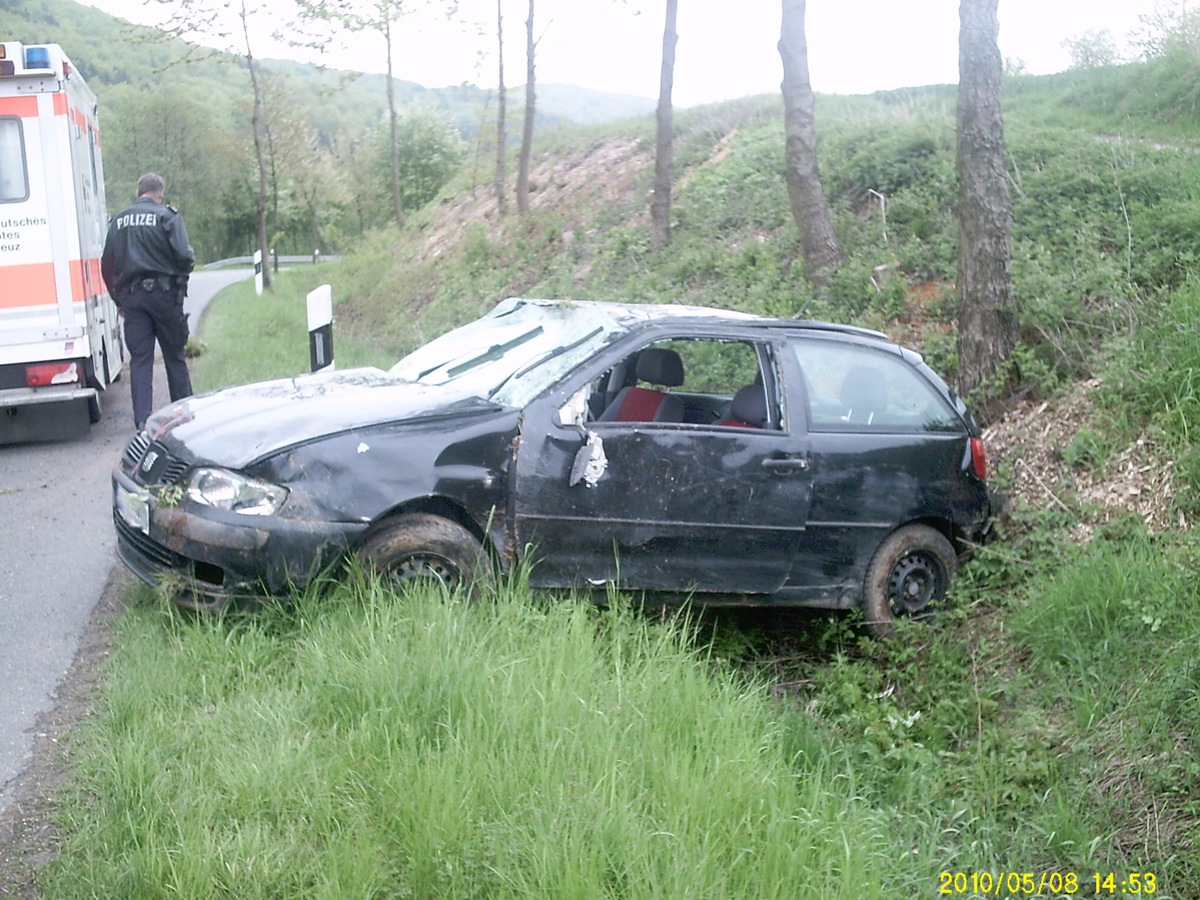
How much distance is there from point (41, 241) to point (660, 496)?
6.53 metres

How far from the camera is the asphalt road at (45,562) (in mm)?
4742

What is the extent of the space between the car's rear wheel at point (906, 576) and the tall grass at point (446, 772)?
154cm

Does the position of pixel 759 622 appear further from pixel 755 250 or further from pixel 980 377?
pixel 755 250

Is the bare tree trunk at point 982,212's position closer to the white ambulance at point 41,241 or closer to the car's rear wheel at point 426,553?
the car's rear wheel at point 426,553

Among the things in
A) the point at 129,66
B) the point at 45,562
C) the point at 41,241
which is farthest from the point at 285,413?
the point at 129,66

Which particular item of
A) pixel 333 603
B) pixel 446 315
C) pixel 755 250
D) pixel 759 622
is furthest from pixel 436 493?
pixel 446 315

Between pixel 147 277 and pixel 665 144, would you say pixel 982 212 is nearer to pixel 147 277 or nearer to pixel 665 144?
pixel 147 277

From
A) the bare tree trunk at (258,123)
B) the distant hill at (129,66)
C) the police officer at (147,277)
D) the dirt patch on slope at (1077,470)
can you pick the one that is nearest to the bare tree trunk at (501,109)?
the bare tree trunk at (258,123)

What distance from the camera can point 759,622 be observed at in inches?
271

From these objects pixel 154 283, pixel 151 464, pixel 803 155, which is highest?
pixel 803 155

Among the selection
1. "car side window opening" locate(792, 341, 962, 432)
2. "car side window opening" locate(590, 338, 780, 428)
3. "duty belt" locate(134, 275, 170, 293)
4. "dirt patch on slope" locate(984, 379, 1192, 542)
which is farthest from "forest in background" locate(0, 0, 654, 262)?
"car side window opening" locate(792, 341, 962, 432)

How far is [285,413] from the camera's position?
5.41 m

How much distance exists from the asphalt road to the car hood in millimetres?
1039

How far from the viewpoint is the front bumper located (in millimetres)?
4898
